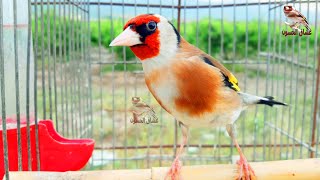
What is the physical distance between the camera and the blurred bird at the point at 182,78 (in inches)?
29.6

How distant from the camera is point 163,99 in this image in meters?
0.78

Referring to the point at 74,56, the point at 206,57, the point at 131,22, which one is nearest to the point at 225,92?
the point at 206,57

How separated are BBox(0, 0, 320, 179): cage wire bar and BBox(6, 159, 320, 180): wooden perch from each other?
0.29ft

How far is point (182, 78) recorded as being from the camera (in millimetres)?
767

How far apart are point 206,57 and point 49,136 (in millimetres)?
401

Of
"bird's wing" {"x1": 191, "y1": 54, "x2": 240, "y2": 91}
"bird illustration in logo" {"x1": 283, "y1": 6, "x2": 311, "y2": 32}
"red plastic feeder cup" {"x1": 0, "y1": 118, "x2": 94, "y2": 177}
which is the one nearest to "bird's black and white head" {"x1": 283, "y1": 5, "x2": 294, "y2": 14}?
"bird illustration in logo" {"x1": 283, "y1": 6, "x2": 311, "y2": 32}

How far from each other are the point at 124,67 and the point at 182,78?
50 centimetres

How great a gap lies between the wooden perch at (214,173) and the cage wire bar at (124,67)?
88 mm

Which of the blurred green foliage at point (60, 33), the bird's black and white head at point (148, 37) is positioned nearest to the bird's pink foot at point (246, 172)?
the bird's black and white head at point (148, 37)

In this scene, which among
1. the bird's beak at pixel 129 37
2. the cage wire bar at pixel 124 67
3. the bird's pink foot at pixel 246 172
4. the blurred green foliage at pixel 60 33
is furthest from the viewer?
the blurred green foliage at pixel 60 33

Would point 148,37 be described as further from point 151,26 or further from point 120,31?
point 120,31

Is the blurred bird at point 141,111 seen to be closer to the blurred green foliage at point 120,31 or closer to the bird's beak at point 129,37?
the bird's beak at point 129,37

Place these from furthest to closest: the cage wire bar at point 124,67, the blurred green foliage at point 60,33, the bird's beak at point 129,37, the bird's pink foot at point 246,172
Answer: the blurred green foliage at point 60,33, the cage wire bar at point 124,67, the bird's pink foot at point 246,172, the bird's beak at point 129,37

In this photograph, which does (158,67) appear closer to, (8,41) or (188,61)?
(188,61)
